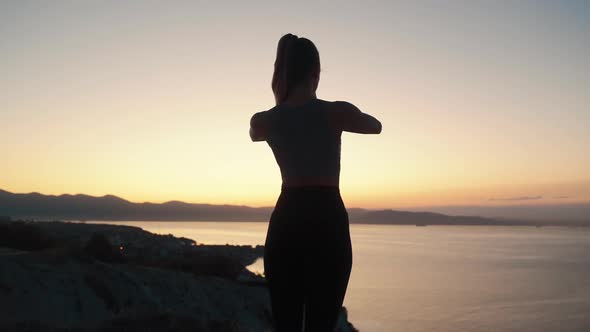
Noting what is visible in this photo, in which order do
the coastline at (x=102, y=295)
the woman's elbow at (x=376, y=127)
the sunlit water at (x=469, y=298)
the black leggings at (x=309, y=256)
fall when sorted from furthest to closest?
the sunlit water at (x=469, y=298) → the coastline at (x=102, y=295) → the woman's elbow at (x=376, y=127) → the black leggings at (x=309, y=256)

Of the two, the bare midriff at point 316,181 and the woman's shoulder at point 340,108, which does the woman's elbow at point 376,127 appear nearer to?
the woman's shoulder at point 340,108

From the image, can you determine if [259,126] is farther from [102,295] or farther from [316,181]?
[102,295]

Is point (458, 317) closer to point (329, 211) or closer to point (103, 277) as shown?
point (103, 277)

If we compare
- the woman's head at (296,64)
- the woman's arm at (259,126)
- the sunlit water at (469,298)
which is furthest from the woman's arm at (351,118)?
the sunlit water at (469,298)

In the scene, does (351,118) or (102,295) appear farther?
(102,295)

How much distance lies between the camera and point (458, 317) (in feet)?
113

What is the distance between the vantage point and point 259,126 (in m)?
2.31

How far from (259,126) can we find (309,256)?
61 centimetres

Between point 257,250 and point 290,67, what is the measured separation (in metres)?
89.0

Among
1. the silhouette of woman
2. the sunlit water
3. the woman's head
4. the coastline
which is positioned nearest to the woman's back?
the silhouette of woman

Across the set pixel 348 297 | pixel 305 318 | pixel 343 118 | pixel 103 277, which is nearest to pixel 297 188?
pixel 343 118

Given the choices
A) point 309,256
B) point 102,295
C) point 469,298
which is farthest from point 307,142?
point 469,298

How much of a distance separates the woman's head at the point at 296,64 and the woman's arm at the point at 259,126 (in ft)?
0.39

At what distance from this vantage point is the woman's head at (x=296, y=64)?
7.33 ft
